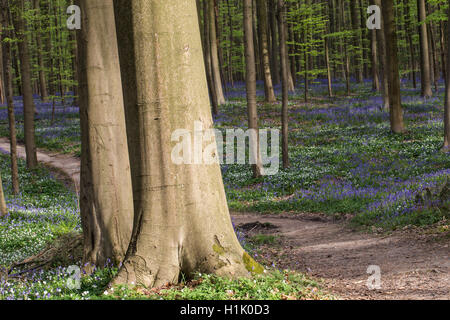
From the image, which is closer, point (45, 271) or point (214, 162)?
point (214, 162)

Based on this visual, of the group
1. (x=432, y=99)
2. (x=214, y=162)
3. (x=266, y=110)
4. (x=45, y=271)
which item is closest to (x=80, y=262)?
(x=45, y=271)

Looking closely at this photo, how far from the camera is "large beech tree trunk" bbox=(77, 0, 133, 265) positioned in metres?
6.02

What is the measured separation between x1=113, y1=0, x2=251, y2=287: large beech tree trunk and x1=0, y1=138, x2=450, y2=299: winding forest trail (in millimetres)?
2022

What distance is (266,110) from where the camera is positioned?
27906mm

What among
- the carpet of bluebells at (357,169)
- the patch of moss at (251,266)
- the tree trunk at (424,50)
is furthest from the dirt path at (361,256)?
the tree trunk at (424,50)

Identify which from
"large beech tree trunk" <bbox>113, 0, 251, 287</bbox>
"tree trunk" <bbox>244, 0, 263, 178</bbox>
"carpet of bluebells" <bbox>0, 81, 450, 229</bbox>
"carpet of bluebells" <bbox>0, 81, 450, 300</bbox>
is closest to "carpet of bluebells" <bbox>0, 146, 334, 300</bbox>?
"carpet of bluebells" <bbox>0, 81, 450, 300</bbox>

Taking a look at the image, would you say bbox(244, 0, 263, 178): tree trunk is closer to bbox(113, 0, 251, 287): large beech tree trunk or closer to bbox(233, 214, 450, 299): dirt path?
bbox(233, 214, 450, 299): dirt path

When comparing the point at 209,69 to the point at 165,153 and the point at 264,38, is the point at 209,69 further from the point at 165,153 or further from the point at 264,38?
the point at 165,153

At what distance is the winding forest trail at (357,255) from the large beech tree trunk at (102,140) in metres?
2.95

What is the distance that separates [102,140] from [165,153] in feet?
5.96

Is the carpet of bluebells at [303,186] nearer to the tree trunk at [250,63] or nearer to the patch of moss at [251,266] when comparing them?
the patch of moss at [251,266]

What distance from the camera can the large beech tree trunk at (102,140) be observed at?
6.02 m
